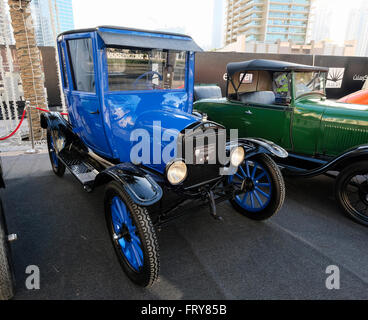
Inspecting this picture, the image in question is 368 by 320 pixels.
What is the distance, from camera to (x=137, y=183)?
1.83 metres

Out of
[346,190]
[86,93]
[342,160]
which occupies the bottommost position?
[346,190]

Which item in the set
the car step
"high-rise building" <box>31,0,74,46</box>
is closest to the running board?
the car step

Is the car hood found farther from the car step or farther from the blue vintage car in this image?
the car step

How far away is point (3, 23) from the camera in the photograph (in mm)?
5156

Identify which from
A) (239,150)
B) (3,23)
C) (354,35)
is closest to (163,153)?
(239,150)

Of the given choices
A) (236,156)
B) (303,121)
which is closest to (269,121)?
(303,121)

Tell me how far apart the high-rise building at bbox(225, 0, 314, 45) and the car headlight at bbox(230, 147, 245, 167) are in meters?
69.0

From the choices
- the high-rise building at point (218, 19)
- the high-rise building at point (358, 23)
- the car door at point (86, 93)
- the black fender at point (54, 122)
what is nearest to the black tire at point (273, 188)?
the car door at point (86, 93)

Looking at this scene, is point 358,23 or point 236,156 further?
point 358,23

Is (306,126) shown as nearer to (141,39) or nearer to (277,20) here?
(141,39)

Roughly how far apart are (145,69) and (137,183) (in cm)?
145

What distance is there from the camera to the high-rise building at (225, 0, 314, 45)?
62500mm
